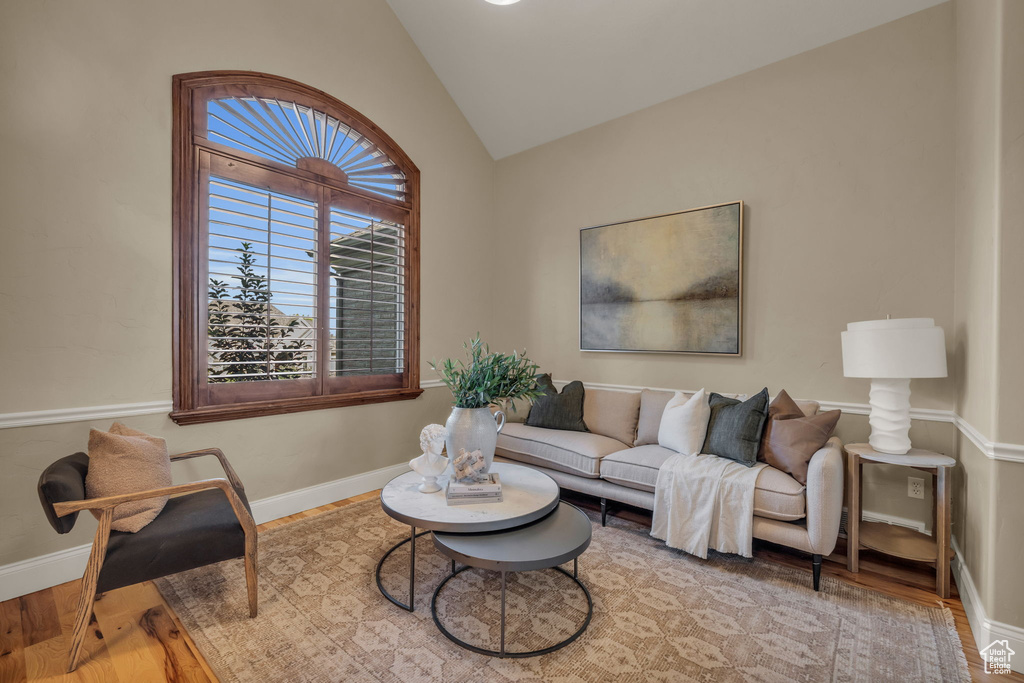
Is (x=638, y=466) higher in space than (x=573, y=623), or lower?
higher

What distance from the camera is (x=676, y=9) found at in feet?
9.84

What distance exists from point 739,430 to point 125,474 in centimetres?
305

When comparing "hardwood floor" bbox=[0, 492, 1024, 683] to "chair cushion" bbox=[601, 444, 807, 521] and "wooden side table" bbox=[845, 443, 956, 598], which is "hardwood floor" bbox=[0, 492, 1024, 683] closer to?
"wooden side table" bbox=[845, 443, 956, 598]

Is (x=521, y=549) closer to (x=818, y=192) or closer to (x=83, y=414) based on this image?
(x=83, y=414)

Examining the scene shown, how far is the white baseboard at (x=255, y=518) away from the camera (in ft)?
7.04

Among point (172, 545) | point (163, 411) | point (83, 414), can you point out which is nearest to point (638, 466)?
point (172, 545)

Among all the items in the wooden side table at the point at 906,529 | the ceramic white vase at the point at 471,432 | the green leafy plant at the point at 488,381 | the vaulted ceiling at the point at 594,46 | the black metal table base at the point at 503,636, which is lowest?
the black metal table base at the point at 503,636

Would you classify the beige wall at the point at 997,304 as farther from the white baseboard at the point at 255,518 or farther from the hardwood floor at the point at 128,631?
the white baseboard at the point at 255,518

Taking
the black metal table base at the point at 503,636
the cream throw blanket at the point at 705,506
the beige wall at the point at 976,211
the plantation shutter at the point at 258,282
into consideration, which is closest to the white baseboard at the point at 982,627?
the beige wall at the point at 976,211

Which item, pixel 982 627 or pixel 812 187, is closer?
pixel 982 627

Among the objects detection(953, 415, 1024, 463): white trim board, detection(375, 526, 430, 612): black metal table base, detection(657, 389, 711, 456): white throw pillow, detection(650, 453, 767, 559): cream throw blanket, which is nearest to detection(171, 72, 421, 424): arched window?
detection(375, 526, 430, 612): black metal table base

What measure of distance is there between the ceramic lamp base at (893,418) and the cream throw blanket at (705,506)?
1.89ft

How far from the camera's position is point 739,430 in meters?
2.68

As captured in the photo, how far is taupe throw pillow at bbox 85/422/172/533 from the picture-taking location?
185cm
